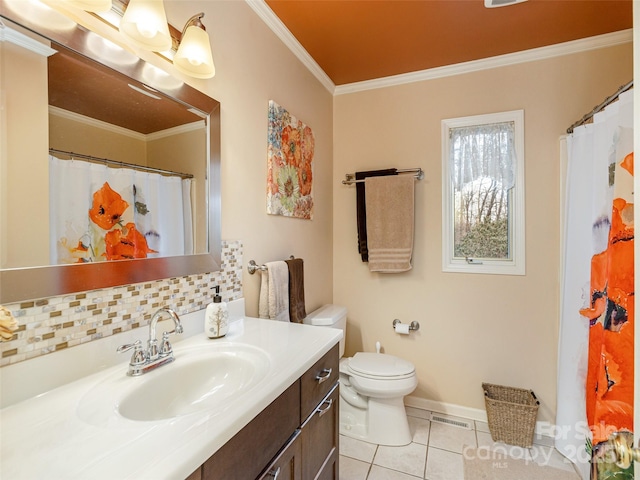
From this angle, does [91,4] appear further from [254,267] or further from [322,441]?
[322,441]

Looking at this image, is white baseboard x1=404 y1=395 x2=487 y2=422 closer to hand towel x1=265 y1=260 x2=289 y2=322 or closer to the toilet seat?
the toilet seat

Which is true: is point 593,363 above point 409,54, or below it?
below

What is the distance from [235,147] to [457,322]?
189 centimetres

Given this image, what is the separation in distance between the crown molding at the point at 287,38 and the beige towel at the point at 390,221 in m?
0.85

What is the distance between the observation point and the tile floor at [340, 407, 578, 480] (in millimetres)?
1612

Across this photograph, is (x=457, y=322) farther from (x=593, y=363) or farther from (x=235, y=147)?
(x=235, y=147)

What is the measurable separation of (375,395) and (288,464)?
1.04m

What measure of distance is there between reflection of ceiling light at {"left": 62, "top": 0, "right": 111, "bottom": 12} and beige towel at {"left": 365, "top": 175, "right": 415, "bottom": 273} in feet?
5.80

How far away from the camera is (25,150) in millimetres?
723

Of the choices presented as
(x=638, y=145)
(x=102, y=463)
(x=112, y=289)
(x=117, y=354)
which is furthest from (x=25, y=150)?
(x=638, y=145)

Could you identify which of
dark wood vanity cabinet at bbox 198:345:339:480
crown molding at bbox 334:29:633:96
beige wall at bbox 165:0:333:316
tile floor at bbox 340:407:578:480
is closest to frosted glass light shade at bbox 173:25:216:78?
beige wall at bbox 165:0:333:316

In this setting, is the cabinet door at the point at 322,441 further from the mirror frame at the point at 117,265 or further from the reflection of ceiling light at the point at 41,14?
the reflection of ceiling light at the point at 41,14

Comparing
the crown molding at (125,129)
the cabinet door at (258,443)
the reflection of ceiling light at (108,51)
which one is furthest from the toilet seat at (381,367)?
the reflection of ceiling light at (108,51)

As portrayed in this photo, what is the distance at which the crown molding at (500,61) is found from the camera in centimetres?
183
